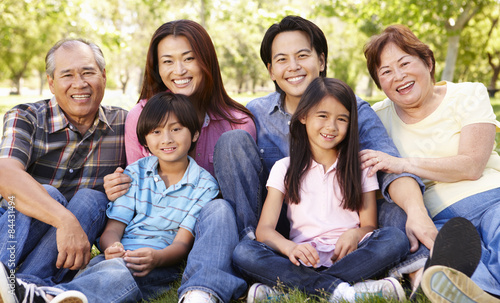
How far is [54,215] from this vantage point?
2.74 m

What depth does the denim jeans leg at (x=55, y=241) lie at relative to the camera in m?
2.73

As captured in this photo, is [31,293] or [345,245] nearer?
[31,293]

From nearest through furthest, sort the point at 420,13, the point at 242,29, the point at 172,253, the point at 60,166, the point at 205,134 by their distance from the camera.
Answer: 1. the point at 172,253
2. the point at 60,166
3. the point at 205,134
4. the point at 420,13
5. the point at 242,29

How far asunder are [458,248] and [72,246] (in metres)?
2.11

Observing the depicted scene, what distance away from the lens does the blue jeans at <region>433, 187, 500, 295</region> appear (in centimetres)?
238

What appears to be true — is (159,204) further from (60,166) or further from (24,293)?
(24,293)

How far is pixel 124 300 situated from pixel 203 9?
1529 cm

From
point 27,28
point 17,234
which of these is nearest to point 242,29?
point 27,28

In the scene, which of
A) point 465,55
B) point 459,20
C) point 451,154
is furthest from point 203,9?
point 465,55

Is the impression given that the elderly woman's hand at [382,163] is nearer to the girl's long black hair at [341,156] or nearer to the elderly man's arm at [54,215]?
the girl's long black hair at [341,156]

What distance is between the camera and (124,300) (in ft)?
8.53

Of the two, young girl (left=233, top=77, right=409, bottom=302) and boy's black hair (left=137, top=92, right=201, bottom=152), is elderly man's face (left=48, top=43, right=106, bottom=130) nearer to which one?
boy's black hair (left=137, top=92, right=201, bottom=152)

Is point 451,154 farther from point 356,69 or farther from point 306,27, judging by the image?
point 356,69

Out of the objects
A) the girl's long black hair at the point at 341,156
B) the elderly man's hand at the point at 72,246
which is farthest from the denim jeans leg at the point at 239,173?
the elderly man's hand at the point at 72,246
